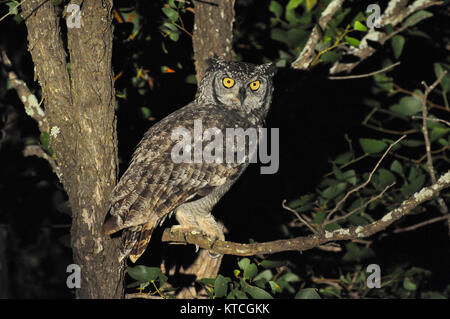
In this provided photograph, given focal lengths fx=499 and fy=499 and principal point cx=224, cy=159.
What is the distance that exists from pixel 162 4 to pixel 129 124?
0.78 metres

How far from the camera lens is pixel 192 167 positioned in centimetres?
279

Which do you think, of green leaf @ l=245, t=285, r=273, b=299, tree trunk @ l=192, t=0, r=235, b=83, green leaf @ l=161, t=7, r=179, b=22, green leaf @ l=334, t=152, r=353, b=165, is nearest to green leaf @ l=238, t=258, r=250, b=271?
green leaf @ l=245, t=285, r=273, b=299

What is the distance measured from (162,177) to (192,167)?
0.20m

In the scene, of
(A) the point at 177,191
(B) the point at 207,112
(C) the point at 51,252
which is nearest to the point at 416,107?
(B) the point at 207,112

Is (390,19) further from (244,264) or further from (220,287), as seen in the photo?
(220,287)

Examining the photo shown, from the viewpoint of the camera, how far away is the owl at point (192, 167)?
8.31ft

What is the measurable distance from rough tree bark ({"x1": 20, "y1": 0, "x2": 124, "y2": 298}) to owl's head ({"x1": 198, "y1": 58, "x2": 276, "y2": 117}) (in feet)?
3.06

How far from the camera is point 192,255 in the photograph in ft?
10.5

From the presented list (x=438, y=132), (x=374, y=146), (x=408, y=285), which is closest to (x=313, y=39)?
(x=374, y=146)

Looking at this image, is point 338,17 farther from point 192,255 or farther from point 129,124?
point 192,255

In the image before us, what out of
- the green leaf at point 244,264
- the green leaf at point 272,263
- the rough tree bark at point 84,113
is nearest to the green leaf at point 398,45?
the green leaf at point 272,263

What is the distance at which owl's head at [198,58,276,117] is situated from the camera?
304 centimetres

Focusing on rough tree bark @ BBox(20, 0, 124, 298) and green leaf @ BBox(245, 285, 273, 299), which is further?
green leaf @ BBox(245, 285, 273, 299)

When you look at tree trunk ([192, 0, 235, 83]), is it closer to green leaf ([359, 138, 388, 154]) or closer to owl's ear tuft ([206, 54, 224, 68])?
owl's ear tuft ([206, 54, 224, 68])
